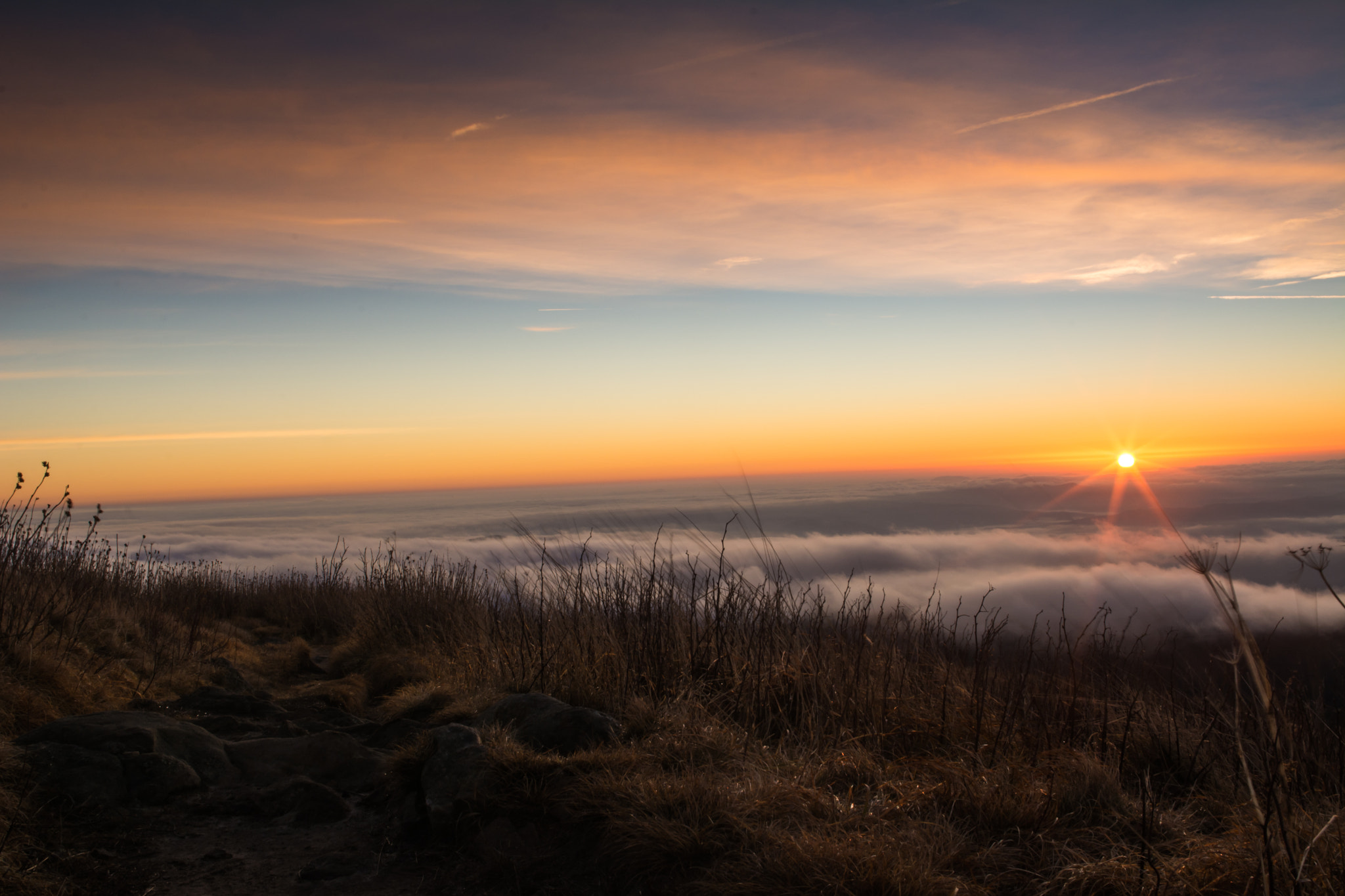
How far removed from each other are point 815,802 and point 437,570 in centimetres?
1059

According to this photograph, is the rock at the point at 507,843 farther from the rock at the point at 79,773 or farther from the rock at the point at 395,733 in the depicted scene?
the rock at the point at 79,773

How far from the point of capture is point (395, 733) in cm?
575

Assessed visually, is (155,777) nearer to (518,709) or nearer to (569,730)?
(518,709)

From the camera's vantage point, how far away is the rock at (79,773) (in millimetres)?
4059

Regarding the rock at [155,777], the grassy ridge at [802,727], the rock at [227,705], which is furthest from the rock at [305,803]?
the rock at [227,705]

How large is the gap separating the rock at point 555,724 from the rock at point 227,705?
8.89 ft

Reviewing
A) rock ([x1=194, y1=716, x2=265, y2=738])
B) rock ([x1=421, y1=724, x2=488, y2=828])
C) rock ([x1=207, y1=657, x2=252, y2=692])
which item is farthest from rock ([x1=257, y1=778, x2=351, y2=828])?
rock ([x1=207, y1=657, x2=252, y2=692])

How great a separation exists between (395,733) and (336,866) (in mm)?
2030

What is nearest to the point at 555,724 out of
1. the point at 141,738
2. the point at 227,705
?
the point at 141,738

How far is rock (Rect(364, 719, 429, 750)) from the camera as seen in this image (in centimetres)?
556

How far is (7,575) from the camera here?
7.18 metres

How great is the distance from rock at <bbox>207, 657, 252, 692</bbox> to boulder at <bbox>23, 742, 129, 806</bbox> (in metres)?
4.10

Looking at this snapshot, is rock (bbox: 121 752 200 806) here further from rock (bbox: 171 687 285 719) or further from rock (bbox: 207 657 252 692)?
rock (bbox: 207 657 252 692)

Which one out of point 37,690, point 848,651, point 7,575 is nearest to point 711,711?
point 848,651
